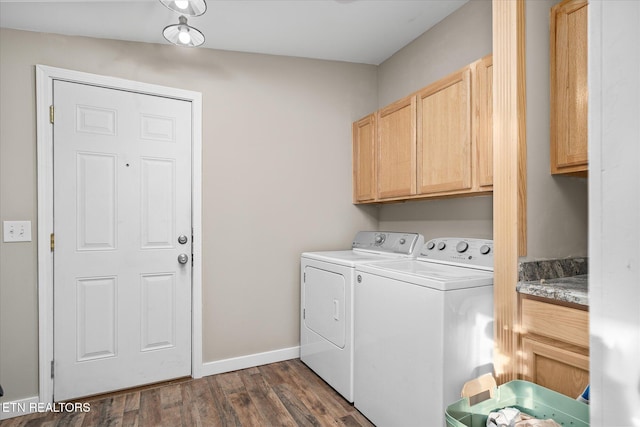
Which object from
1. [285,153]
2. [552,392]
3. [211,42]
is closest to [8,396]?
[285,153]

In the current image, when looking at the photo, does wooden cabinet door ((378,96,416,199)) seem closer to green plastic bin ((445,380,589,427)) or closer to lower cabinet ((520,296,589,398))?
lower cabinet ((520,296,589,398))

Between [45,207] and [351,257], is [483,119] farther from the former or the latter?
[45,207]

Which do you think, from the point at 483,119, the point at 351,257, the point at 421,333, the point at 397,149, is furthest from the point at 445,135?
the point at 421,333

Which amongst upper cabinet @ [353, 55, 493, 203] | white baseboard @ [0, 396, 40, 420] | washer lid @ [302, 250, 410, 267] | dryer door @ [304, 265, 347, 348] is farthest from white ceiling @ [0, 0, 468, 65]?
white baseboard @ [0, 396, 40, 420]

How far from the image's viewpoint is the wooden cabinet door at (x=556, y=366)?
1263 millimetres

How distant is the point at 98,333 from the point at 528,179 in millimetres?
2628

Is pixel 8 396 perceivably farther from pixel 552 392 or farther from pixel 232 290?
pixel 552 392

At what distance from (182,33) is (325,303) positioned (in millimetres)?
1899

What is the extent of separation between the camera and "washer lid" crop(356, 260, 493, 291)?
4.93 ft

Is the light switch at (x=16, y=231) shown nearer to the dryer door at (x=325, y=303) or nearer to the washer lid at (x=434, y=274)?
the dryer door at (x=325, y=303)

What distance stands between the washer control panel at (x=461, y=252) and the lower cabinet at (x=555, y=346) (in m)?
0.37

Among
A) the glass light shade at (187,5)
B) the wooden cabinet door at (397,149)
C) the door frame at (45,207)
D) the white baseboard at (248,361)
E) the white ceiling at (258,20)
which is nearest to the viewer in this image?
the glass light shade at (187,5)

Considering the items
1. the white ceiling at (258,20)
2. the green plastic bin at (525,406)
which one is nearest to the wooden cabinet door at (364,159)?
the white ceiling at (258,20)

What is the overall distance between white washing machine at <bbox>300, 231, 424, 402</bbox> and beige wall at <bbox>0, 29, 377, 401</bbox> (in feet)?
0.67
